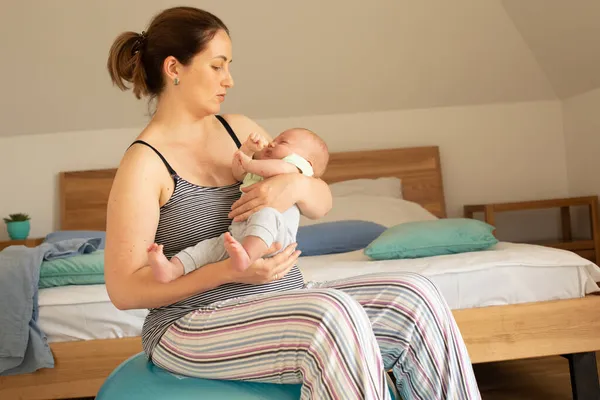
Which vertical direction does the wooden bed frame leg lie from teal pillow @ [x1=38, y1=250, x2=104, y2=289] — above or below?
below

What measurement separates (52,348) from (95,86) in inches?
80.8

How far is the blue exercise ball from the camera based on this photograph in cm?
139

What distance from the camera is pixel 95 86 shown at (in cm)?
414

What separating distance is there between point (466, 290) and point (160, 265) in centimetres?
131

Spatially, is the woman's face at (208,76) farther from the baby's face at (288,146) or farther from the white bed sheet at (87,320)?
the white bed sheet at (87,320)

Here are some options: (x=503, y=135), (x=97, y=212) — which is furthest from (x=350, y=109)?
(x=97, y=212)

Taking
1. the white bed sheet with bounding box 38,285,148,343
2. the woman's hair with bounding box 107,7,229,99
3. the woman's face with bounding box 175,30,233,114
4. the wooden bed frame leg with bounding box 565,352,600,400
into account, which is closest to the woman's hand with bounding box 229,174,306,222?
the woman's face with bounding box 175,30,233,114

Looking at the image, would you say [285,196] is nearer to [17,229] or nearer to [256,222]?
[256,222]

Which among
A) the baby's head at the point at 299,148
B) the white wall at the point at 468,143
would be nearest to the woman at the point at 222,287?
the baby's head at the point at 299,148

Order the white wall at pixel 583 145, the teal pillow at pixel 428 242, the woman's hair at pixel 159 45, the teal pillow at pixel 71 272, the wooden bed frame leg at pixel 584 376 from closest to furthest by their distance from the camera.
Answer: the woman's hair at pixel 159 45
the wooden bed frame leg at pixel 584 376
the teal pillow at pixel 71 272
the teal pillow at pixel 428 242
the white wall at pixel 583 145

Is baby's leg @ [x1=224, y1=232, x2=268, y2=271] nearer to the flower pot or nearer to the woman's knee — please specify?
the woman's knee

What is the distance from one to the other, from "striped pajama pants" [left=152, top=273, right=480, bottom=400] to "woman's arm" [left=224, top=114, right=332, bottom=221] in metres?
0.20

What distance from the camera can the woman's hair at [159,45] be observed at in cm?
163

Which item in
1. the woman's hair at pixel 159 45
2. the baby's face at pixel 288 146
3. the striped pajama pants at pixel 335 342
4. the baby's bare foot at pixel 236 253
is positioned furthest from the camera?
the baby's face at pixel 288 146
